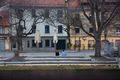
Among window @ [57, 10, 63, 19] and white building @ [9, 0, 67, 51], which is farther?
window @ [57, 10, 63, 19]

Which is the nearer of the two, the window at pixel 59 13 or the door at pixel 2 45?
the window at pixel 59 13

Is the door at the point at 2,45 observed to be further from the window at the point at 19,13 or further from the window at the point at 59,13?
the window at the point at 19,13

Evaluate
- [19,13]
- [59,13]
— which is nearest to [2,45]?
[59,13]

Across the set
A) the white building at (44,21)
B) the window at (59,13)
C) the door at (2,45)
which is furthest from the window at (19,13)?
the door at (2,45)

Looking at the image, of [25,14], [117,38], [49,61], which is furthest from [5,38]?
[49,61]

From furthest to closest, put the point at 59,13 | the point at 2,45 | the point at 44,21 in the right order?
1. the point at 2,45
2. the point at 59,13
3. the point at 44,21

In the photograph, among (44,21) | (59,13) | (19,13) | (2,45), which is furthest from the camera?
(2,45)

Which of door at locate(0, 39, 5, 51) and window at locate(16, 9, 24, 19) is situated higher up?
window at locate(16, 9, 24, 19)

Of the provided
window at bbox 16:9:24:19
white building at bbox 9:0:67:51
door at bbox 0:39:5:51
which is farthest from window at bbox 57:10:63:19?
door at bbox 0:39:5:51

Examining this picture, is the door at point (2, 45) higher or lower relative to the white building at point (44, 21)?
lower

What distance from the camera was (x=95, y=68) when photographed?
29.4m

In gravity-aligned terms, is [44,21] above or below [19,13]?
below

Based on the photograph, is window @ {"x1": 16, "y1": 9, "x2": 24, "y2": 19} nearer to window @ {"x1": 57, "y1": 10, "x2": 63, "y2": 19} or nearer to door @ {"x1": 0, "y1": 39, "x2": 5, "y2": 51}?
window @ {"x1": 57, "y1": 10, "x2": 63, "y2": 19}

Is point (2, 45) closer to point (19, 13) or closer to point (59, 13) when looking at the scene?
point (59, 13)
